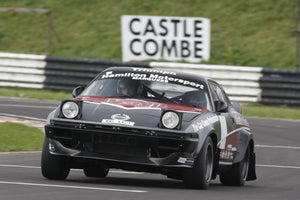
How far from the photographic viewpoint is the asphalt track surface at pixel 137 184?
25.2 feet

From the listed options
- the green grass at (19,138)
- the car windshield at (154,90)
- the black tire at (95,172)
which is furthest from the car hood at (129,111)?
the green grass at (19,138)

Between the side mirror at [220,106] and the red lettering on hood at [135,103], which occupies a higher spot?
the red lettering on hood at [135,103]

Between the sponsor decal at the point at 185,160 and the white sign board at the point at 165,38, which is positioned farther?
the white sign board at the point at 165,38

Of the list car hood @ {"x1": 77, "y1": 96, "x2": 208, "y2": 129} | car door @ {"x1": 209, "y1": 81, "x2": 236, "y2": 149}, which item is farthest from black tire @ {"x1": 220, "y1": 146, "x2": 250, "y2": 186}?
car hood @ {"x1": 77, "y1": 96, "x2": 208, "y2": 129}

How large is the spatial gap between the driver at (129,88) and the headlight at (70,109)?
885 mm

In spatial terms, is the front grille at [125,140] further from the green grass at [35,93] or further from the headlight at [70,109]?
the green grass at [35,93]

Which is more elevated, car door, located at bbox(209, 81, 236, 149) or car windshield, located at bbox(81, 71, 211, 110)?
car windshield, located at bbox(81, 71, 211, 110)

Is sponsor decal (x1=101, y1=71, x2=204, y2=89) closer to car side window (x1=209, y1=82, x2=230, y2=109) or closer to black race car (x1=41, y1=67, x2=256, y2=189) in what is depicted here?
black race car (x1=41, y1=67, x2=256, y2=189)

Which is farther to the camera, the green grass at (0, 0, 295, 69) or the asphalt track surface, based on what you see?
the green grass at (0, 0, 295, 69)

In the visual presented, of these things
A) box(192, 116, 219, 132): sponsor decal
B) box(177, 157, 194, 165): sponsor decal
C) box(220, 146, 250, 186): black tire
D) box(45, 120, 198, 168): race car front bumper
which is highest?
box(192, 116, 219, 132): sponsor decal

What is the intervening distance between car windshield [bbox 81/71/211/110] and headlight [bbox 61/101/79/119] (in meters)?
0.79

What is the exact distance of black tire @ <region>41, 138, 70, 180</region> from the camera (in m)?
8.76

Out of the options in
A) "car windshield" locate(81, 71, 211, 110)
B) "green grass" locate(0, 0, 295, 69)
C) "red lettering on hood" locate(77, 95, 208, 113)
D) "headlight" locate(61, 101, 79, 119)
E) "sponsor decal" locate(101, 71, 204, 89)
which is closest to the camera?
"headlight" locate(61, 101, 79, 119)

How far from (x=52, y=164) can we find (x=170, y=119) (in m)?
1.34
